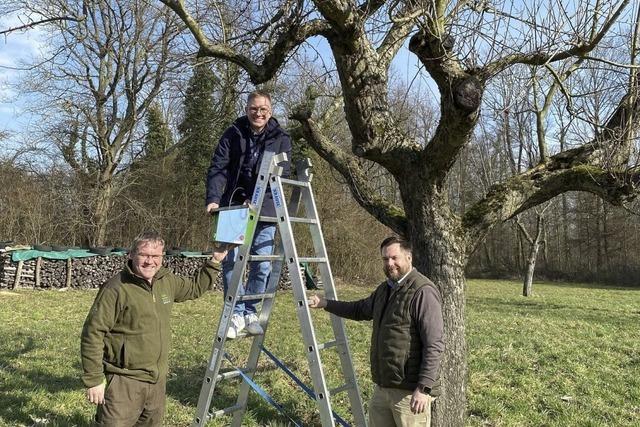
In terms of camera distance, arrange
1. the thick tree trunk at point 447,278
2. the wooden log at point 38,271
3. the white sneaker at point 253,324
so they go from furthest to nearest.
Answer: the wooden log at point 38,271, the thick tree trunk at point 447,278, the white sneaker at point 253,324

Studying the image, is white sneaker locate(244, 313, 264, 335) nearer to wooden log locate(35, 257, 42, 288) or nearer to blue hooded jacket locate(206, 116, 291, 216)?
blue hooded jacket locate(206, 116, 291, 216)

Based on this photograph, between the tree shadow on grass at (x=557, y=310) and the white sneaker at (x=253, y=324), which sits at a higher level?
the white sneaker at (x=253, y=324)

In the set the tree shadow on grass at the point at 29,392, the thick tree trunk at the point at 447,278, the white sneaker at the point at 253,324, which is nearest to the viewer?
the white sneaker at the point at 253,324

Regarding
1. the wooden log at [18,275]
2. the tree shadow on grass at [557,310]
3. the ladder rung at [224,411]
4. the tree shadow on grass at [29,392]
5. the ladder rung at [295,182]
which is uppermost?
the ladder rung at [295,182]

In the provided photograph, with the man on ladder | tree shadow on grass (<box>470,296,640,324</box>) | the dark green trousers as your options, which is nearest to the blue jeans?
the man on ladder

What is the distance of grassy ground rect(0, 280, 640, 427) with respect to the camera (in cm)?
561

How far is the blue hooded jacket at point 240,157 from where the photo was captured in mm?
A: 4266

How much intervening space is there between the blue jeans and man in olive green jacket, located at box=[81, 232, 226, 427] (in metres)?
0.56

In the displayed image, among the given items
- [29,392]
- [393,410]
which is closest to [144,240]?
[393,410]

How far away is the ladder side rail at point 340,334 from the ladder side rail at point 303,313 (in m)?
0.35

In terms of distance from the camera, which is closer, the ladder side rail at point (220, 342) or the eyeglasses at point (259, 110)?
the ladder side rail at point (220, 342)

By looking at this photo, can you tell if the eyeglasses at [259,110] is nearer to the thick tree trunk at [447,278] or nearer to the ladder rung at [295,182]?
the ladder rung at [295,182]

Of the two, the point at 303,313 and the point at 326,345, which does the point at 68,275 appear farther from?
the point at 303,313

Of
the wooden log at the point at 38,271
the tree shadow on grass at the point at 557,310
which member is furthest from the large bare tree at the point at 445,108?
the wooden log at the point at 38,271
